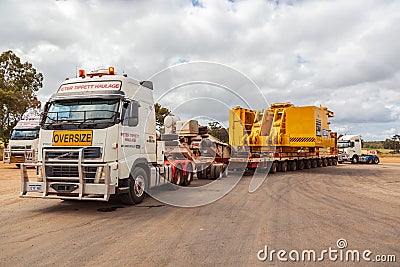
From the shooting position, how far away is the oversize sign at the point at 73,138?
25.5 ft

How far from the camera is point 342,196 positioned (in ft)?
35.6

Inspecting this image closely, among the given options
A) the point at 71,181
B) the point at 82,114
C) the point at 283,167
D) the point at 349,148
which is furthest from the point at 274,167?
the point at 349,148

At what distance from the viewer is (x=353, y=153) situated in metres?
35.3

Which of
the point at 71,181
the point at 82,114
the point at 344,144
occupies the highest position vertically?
the point at 344,144

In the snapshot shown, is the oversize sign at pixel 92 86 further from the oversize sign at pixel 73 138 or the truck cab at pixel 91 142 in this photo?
the oversize sign at pixel 73 138

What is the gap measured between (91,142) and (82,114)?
0.83 metres

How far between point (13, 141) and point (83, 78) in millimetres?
15130

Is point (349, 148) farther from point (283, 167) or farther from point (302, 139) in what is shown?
point (302, 139)

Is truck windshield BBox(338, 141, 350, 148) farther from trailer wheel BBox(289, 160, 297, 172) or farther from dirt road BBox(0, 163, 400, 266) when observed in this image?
dirt road BBox(0, 163, 400, 266)

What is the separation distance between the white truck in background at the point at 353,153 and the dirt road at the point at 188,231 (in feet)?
87.0

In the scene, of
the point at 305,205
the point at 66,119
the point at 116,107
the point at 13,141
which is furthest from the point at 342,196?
the point at 13,141

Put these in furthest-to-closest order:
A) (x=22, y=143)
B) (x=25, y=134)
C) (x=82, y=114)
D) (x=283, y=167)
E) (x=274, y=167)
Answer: (x=25, y=134) → (x=22, y=143) → (x=283, y=167) → (x=274, y=167) → (x=82, y=114)

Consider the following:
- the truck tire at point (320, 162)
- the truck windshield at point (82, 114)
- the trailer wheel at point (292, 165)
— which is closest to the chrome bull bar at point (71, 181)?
the truck windshield at point (82, 114)

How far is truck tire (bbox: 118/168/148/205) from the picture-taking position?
8.65 m
